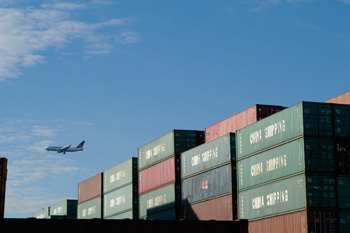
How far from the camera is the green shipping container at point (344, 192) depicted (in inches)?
1606

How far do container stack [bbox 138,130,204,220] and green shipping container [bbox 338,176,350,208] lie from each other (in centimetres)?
2008

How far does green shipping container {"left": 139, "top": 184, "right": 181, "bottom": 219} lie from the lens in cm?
5841

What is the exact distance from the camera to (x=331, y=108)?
41969 mm

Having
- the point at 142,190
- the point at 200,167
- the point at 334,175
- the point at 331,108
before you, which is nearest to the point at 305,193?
the point at 334,175

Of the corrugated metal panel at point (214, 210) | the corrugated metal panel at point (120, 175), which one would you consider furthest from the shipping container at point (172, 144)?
the corrugated metal panel at point (214, 210)

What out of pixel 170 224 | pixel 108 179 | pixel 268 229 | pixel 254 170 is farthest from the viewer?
pixel 108 179

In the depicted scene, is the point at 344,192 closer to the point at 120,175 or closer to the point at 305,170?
the point at 305,170

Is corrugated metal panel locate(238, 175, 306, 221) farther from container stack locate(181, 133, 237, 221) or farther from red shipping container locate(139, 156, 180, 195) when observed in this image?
red shipping container locate(139, 156, 180, 195)

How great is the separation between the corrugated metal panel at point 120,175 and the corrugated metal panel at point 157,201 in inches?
212

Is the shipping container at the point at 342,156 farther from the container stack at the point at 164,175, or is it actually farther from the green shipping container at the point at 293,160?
the container stack at the point at 164,175

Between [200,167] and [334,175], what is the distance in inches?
624

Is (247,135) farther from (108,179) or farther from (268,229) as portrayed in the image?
(108,179)

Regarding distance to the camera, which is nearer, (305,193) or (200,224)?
(200,224)

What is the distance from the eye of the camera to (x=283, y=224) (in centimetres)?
4197
